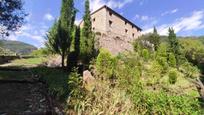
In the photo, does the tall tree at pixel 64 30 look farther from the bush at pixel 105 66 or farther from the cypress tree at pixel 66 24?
the bush at pixel 105 66

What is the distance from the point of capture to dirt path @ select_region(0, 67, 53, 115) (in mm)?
10442

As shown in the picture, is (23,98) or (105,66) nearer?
(23,98)

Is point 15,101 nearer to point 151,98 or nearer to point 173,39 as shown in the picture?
point 151,98

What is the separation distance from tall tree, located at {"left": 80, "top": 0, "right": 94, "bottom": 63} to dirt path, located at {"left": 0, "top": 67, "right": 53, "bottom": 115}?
13463 millimetres

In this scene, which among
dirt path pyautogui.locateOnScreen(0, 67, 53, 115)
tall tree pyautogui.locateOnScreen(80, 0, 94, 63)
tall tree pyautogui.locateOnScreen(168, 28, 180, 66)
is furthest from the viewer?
tall tree pyautogui.locateOnScreen(168, 28, 180, 66)

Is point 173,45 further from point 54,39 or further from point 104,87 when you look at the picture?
point 104,87

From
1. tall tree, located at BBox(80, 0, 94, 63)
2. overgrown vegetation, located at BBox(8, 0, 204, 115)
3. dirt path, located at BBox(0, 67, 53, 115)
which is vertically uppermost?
tall tree, located at BBox(80, 0, 94, 63)

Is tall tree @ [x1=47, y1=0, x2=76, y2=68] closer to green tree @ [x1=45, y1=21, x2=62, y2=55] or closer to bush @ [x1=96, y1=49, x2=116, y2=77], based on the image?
green tree @ [x1=45, y1=21, x2=62, y2=55]

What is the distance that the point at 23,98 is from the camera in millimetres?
12797

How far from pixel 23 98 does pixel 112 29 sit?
140ft

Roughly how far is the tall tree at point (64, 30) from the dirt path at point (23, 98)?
14695mm

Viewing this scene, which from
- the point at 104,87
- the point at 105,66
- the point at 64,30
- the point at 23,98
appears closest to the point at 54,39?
the point at 64,30

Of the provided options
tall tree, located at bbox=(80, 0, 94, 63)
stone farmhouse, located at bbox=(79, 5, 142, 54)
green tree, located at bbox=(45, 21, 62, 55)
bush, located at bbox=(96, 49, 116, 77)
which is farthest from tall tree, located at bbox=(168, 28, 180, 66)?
bush, located at bbox=(96, 49, 116, 77)

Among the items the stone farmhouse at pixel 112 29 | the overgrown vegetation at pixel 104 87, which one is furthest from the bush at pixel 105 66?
the stone farmhouse at pixel 112 29
